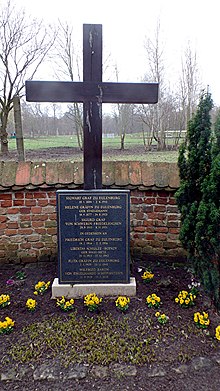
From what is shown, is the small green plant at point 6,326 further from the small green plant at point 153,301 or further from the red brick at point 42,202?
the red brick at point 42,202

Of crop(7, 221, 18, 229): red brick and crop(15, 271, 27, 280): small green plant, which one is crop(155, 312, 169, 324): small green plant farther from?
crop(7, 221, 18, 229): red brick

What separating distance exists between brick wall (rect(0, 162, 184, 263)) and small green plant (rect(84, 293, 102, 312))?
120 centimetres

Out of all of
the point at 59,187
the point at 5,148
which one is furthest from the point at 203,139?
the point at 5,148

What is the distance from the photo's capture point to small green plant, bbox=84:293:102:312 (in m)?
2.88

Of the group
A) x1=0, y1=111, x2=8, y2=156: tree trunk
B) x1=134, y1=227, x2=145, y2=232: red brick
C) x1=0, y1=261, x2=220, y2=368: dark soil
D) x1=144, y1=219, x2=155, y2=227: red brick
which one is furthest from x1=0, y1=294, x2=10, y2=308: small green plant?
x1=0, y1=111, x2=8, y2=156: tree trunk

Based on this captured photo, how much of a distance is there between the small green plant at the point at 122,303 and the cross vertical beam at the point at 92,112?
112 centimetres

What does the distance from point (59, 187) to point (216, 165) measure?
1.86 metres

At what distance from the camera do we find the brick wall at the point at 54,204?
147 inches

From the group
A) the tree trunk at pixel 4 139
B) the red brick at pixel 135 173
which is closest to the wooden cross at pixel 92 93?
the red brick at pixel 135 173

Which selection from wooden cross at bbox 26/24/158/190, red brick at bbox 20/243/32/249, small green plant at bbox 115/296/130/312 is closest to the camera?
small green plant at bbox 115/296/130/312

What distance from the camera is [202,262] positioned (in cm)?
307

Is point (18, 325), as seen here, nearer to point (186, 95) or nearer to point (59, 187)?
point (59, 187)

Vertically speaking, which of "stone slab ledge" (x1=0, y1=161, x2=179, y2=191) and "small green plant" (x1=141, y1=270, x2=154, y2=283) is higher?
→ "stone slab ledge" (x1=0, y1=161, x2=179, y2=191)

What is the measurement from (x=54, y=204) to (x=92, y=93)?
147 cm
